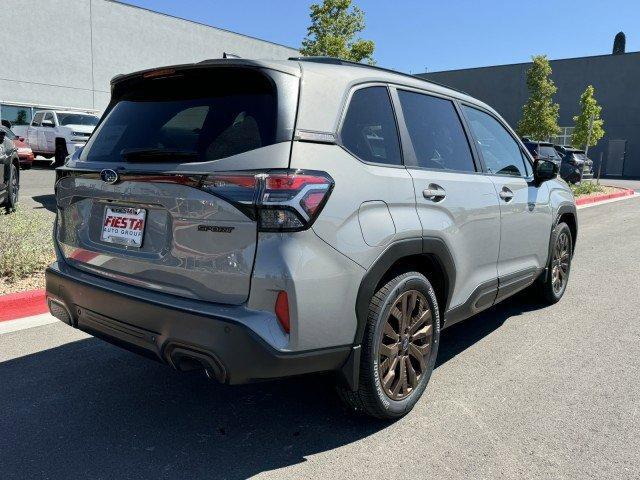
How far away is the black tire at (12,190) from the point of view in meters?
8.73

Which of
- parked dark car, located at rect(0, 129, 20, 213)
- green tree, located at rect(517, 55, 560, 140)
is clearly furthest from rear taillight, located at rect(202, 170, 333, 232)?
green tree, located at rect(517, 55, 560, 140)

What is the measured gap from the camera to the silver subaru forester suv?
2393 millimetres

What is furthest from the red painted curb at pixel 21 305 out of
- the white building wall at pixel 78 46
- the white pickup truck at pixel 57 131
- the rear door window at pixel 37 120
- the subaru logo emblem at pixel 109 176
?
the white building wall at pixel 78 46

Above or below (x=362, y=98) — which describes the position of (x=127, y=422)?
below

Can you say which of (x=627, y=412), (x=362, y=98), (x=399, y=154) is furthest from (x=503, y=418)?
(x=362, y=98)

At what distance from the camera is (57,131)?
18.5 meters

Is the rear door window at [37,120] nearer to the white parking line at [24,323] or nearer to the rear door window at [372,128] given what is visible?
the white parking line at [24,323]

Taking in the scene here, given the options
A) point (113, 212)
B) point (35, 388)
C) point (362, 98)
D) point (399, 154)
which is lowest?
point (35, 388)

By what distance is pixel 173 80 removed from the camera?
9.60 ft

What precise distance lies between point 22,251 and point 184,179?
12.8ft

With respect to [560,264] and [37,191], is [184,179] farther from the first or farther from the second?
[37,191]

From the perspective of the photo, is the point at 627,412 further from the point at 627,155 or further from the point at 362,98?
the point at 627,155

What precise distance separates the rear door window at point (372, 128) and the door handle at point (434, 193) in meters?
0.24

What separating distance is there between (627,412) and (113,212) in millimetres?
3123
